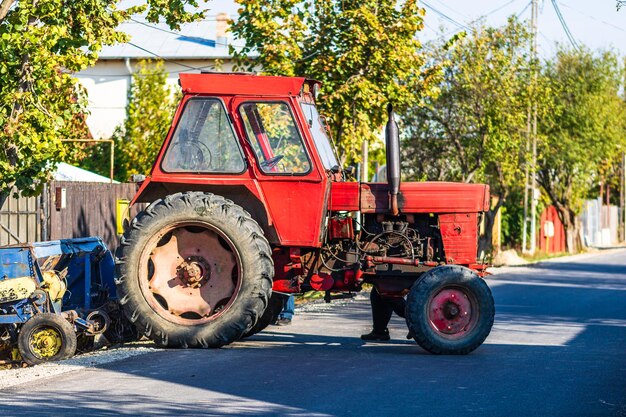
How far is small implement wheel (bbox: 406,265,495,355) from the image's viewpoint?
12914 millimetres

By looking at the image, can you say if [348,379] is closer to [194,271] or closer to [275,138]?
[194,271]

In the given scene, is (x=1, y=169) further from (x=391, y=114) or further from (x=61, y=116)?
(x=391, y=114)

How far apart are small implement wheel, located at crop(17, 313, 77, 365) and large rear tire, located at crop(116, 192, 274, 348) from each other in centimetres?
96

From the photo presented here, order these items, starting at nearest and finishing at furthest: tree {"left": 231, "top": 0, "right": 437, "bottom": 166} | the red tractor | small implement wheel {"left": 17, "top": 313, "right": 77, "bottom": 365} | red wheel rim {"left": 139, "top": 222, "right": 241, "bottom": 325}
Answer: small implement wheel {"left": 17, "top": 313, "right": 77, "bottom": 365}
the red tractor
red wheel rim {"left": 139, "top": 222, "right": 241, "bottom": 325}
tree {"left": 231, "top": 0, "right": 437, "bottom": 166}

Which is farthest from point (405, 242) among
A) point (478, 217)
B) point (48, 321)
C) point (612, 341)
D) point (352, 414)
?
point (352, 414)

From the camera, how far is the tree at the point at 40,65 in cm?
1466

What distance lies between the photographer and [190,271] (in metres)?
13.3

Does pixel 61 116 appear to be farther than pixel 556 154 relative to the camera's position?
No

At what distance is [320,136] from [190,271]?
90.2 inches

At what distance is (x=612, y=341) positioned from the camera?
14.8 meters

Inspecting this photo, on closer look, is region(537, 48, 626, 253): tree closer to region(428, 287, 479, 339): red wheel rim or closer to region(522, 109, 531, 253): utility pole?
region(522, 109, 531, 253): utility pole

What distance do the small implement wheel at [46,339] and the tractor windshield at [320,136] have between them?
11.4ft

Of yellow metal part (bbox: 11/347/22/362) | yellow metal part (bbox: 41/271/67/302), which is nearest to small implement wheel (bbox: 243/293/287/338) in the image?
yellow metal part (bbox: 41/271/67/302)

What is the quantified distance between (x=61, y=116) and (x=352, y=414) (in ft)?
26.4
